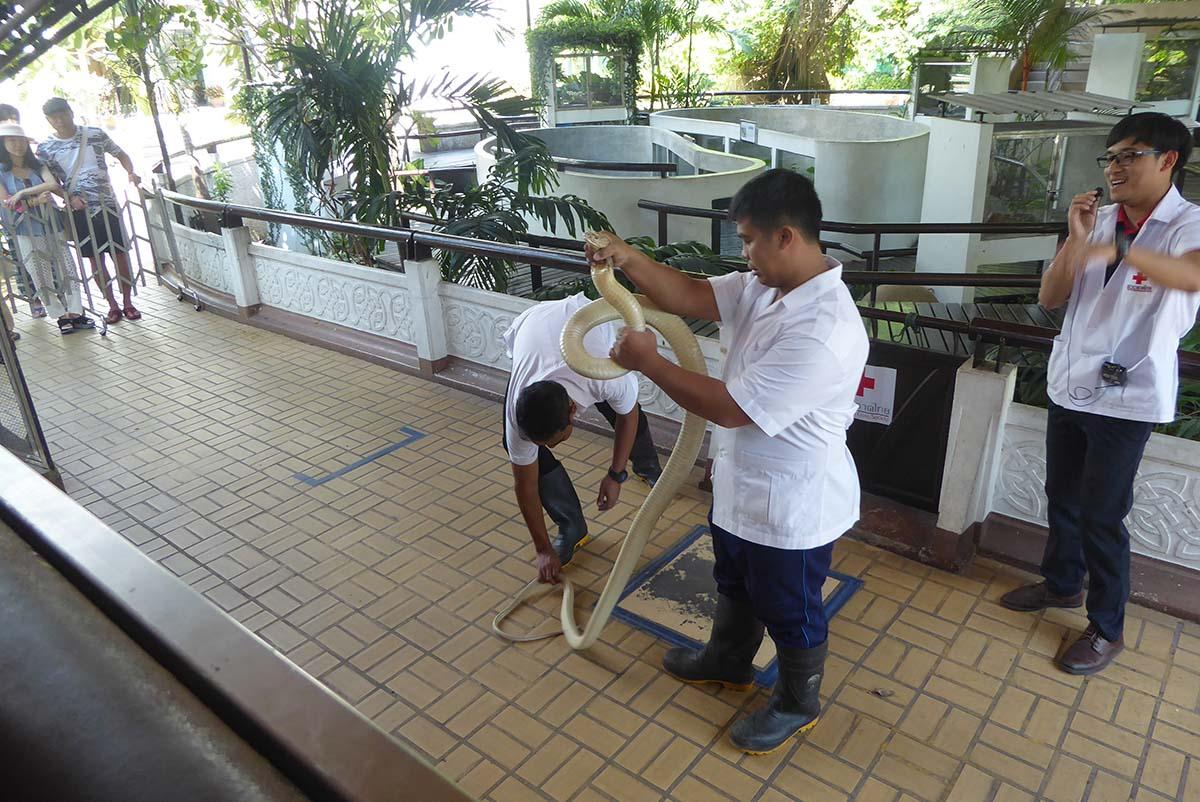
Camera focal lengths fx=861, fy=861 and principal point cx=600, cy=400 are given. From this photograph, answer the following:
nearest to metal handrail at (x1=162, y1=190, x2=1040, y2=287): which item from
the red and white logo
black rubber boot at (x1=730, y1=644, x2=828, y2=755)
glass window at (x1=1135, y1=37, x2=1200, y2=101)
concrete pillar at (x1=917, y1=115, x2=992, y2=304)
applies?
the red and white logo

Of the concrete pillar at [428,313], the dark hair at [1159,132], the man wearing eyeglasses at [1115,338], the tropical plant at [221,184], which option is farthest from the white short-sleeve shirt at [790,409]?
the tropical plant at [221,184]

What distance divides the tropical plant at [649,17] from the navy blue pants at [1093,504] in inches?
616

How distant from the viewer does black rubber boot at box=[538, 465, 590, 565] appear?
355cm

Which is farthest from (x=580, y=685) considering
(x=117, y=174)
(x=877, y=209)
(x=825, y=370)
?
(x=117, y=174)

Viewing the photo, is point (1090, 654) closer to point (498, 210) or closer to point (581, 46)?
point (498, 210)

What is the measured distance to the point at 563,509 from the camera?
359cm

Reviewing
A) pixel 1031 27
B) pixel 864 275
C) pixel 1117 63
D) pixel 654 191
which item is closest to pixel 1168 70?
pixel 1117 63

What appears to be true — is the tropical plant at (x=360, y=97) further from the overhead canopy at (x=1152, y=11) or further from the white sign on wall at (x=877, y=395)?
the overhead canopy at (x=1152, y=11)

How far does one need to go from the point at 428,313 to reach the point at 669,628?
2.97 m

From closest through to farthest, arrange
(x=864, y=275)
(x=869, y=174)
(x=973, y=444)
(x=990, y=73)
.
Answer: (x=973, y=444) → (x=864, y=275) → (x=869, y=174) → (x=990, y=73)

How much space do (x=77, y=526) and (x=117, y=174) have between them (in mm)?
19084

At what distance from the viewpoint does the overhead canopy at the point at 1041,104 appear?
7.47 metres

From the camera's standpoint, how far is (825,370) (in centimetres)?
207

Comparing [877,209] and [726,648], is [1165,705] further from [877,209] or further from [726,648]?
[877,209]
